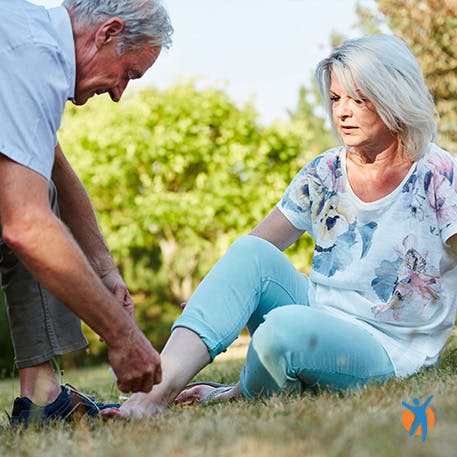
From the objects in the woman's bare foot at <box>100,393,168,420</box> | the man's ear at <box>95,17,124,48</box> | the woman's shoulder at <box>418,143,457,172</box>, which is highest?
the man's ear at <box>95,17,124,48</box>

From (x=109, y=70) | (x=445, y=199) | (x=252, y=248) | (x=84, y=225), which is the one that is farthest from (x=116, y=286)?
(x=445, y=199)

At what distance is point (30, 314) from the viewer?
2.45 meters

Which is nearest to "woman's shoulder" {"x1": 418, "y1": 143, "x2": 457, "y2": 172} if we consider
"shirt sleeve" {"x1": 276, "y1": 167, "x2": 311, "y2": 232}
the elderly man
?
"shirt sleeve" {"x1": 276, "y1": 167, "x2": 311, "y2": 232}

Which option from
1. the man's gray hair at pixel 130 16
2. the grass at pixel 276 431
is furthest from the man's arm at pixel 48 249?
the man's gray hair at pixel 130 16

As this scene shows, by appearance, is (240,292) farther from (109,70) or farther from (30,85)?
(30,85)

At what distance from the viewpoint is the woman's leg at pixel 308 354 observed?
7.94 feet

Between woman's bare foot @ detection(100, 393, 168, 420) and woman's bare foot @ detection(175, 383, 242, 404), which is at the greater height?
woman's bare foot @ detection(100, 393, 168, 420)

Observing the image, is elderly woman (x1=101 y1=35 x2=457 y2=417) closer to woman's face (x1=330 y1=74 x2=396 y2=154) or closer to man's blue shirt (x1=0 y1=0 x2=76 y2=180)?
woman's face (x1=330 y1=74 x2=396 y2=154)

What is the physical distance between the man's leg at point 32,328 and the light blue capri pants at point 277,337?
1.35ft

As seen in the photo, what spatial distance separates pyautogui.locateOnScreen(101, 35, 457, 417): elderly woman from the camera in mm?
2475

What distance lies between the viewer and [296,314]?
2.43 m

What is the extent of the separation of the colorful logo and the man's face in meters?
1.33

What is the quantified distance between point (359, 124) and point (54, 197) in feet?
3.65

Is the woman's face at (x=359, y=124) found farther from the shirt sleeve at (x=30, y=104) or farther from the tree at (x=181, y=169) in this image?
the tree at (x=181, y=169)
